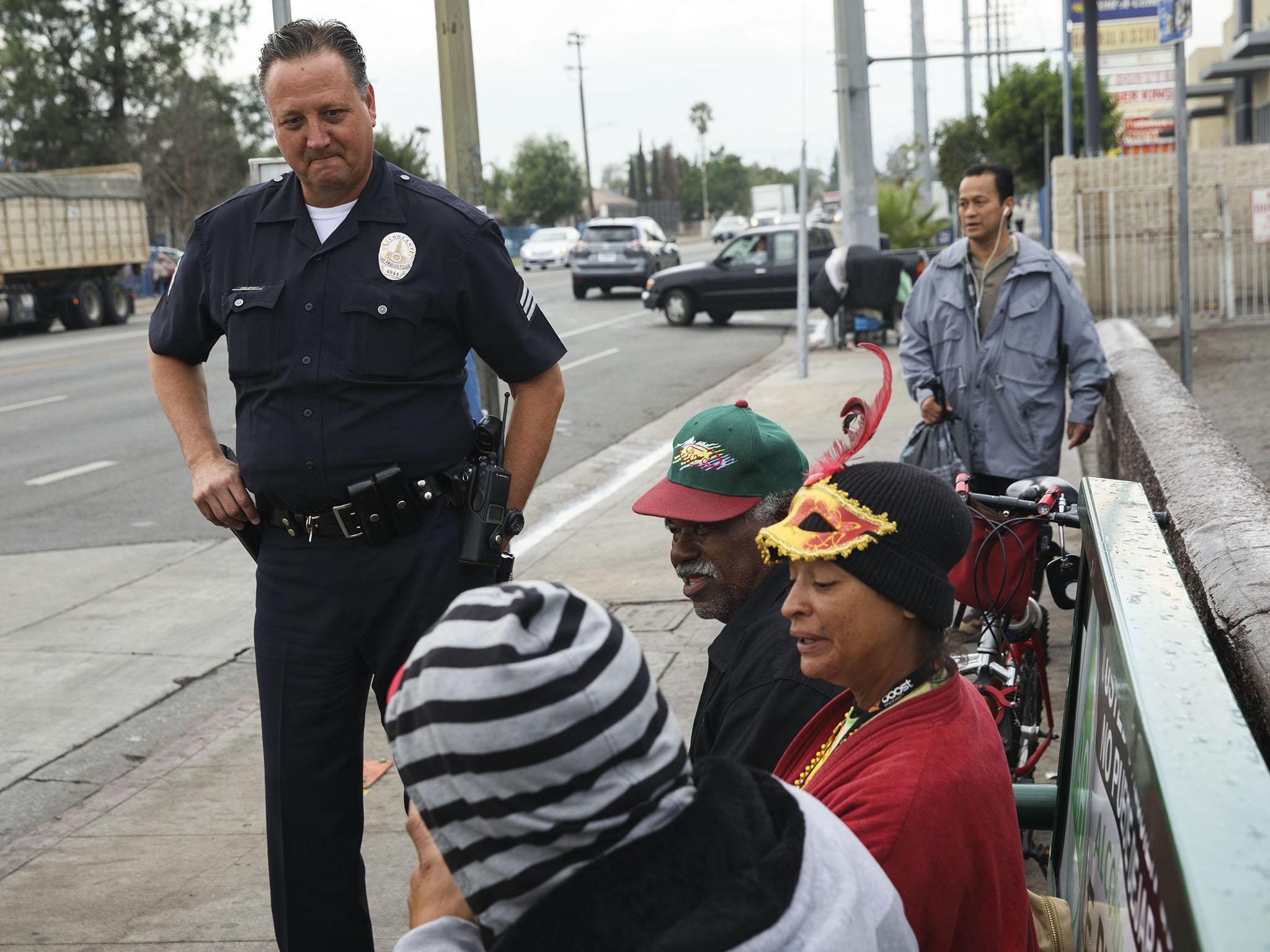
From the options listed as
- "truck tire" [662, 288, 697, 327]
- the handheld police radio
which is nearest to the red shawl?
the handheld police radio

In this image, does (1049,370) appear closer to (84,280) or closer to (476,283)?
(476,283)

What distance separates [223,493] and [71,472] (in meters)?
9.06

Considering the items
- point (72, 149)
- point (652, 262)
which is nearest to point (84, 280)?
point (652, 262)

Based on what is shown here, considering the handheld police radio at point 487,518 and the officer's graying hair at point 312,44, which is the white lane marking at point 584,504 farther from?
the officer's graying hair at point 312,44

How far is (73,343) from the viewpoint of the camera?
82.4 ft

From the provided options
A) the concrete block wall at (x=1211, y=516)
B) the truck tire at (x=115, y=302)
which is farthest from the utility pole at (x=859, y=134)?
the truck tire at (x=115, y=302)

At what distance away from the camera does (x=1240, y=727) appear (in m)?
1.34

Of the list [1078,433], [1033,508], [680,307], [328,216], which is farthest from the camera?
[680,307]

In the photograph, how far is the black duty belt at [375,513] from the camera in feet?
9.86

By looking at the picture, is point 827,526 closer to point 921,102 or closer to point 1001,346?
point 1001,346

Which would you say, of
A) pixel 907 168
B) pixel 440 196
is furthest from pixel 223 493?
pixel 907 168

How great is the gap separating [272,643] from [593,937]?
1931mm

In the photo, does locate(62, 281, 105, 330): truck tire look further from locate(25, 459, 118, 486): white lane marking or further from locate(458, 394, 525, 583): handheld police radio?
locate(458, 394, 525, 583): handheld police radio

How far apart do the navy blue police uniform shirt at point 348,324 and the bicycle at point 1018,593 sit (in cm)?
139
